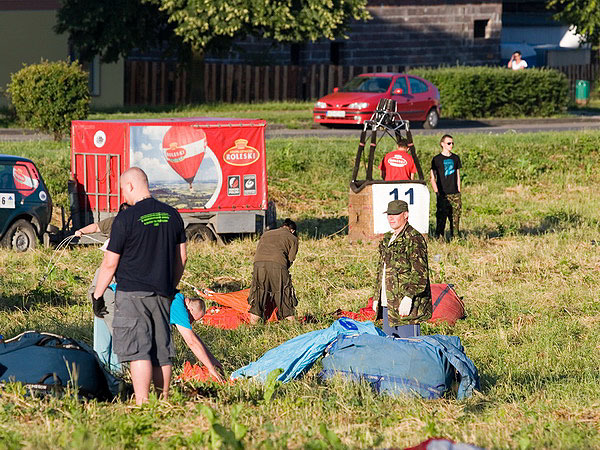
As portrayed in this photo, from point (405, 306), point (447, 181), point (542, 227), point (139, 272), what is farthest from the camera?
point (542, 227)

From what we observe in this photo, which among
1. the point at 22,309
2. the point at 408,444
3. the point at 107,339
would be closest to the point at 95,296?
the point at 107,339

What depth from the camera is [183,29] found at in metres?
34.6

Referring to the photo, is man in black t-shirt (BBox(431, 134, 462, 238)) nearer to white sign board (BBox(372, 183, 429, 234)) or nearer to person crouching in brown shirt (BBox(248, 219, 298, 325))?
white sign board (BBox(372, 183, 429, 234))

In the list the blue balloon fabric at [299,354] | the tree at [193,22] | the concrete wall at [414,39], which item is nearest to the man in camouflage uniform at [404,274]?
the blue balloon fabric at [299,354]

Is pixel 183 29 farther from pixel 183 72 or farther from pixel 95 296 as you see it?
pixel 95 296

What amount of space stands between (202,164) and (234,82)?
24800 millimetres

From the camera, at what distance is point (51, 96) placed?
25.8m

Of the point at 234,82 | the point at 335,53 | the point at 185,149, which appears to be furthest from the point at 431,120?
the point at 185,149

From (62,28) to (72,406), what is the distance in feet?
100

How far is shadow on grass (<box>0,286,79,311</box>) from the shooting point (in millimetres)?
13383

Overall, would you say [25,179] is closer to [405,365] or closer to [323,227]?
[323,227]

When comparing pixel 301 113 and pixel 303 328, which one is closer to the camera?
pixel 303 328

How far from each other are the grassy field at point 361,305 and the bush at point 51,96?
3.01 feet

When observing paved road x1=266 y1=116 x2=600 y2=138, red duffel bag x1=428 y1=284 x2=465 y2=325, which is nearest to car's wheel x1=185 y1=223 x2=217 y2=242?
red duffel bag x1=428 y1=284 x2=465 y2=325
